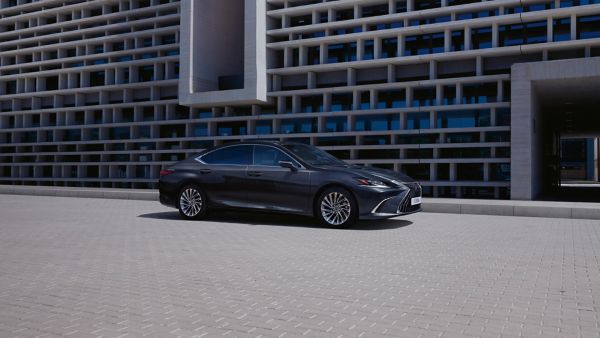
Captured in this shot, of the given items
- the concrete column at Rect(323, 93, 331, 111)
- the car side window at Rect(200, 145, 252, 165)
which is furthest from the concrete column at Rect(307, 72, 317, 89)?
the car side window at Rect(200, 145, 252, 165)

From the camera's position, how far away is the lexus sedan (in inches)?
351

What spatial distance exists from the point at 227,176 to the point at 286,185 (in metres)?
1.31

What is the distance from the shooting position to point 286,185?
948cm

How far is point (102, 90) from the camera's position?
25.8 metres

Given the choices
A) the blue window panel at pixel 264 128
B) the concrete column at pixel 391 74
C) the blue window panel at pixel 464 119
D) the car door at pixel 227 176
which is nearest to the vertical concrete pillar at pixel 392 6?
the concrete column at pixel 391 74

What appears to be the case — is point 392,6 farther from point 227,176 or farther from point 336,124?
point 227,176

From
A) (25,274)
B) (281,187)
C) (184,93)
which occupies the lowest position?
(25,274)

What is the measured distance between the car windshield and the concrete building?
7.52 m

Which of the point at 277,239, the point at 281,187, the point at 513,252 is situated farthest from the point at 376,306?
the point at 281,187

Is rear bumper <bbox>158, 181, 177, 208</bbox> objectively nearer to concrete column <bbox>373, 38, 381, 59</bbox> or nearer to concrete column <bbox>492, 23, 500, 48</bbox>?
concrete column <bbox>373, 38, 381, 59</bbox>

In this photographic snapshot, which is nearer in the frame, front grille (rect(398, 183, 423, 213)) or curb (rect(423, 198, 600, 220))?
front grille (rect(398, 183, 423, 213))

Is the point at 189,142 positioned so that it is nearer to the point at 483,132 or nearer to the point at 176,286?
the point at 483,132

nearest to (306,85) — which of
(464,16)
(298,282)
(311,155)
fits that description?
(464,16)

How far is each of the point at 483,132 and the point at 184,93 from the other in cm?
1204
